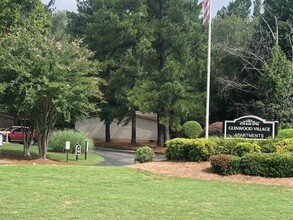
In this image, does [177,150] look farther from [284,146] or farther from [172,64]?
[172,64]

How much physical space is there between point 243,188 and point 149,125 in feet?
138

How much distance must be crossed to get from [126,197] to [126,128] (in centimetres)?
4583

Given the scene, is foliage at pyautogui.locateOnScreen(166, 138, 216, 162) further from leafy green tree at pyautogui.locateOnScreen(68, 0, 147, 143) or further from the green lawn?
leafy green tree at pyautogui.locateOnScreen(68, 0, 147, 143)

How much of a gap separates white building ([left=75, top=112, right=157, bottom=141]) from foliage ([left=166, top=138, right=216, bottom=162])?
116ft

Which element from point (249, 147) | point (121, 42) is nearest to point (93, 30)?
point (121, 42)

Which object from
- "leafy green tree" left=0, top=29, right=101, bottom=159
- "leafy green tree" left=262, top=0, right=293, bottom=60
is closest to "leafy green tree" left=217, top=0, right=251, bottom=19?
"leafy green tree" left=262, top=0, right=293, bottom=60

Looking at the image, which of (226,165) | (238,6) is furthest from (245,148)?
(238,6)

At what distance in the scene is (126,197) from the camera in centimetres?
1030

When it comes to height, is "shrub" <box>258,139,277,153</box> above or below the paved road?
above

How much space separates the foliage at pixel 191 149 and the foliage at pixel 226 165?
1.82 meters

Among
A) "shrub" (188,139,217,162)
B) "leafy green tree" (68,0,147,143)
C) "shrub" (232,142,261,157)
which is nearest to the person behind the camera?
"shrub" (232,142,261,157)

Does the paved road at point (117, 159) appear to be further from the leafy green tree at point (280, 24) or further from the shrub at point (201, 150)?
the leafy green tree at point (280, 24)

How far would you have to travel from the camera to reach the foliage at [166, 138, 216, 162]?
16766 millimetres

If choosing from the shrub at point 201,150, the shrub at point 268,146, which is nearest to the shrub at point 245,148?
the shrub at point 268,146
